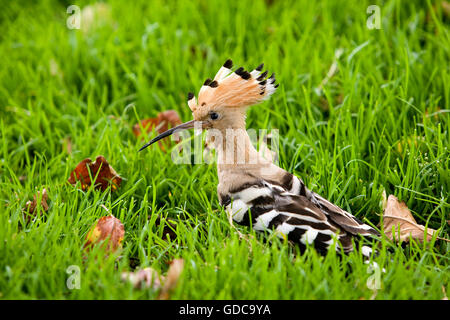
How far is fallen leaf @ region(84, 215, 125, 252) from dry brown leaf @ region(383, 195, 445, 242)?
1212mm

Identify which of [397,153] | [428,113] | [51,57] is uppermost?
[51,57]

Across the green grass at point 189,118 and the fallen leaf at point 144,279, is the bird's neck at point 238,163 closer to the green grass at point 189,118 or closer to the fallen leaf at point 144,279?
the green grass at point 189,118

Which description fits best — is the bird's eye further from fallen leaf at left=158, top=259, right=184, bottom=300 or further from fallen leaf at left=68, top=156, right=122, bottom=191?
fallen leaf at left=158, top=259, right=184, bottom=300

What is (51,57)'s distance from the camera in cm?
439

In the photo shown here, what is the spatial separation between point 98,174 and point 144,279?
980 millimetres

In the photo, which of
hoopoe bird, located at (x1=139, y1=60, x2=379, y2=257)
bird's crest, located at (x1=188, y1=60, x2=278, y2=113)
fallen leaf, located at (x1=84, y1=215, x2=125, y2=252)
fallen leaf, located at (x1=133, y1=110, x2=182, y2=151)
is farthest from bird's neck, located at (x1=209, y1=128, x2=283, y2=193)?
fallen leaf, located at (x1=133, y1=110, x2=182, y2=151)

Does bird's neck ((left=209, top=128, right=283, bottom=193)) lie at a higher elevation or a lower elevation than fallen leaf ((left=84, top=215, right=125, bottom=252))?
higher

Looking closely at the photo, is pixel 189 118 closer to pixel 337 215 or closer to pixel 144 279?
pixel 337 215

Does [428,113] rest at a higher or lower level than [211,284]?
higher

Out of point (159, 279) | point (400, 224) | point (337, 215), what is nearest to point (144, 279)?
point (159, 279)

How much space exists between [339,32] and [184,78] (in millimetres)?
1348

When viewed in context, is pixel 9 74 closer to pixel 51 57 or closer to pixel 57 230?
pixel 51 57

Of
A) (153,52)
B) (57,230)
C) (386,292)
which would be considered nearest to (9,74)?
(153,52)

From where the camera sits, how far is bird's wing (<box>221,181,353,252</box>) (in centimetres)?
244
